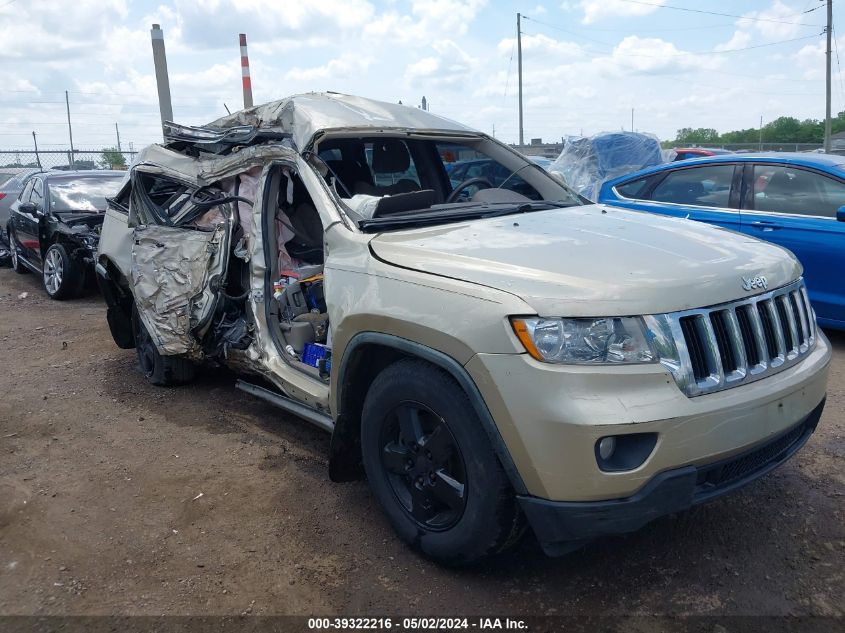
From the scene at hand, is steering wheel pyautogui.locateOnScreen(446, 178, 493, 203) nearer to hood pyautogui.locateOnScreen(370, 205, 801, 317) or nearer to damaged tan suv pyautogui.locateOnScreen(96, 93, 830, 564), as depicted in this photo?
damaged tan suv pyautogui.locateOnScreen(96, 93, 830, 564)

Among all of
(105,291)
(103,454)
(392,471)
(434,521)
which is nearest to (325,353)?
(392,471)

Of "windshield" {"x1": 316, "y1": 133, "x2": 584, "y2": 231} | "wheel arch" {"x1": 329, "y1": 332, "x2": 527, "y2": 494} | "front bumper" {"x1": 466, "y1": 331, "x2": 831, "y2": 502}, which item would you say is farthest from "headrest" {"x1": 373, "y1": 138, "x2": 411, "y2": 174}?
"front bumper" {"x1": 466, "y1": 331, "x2": 831, "y2": 502}

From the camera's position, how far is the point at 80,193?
30.7ft

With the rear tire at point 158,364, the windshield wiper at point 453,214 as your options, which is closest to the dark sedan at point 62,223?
the rear tire at point 158,364

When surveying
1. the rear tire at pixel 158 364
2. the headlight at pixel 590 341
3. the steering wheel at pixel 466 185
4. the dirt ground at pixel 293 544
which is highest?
the steering wheel at pixel 466 185

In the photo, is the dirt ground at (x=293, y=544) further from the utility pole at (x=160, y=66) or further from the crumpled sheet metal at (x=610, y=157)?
the crumpled sheet metal at (x=610, y=157)

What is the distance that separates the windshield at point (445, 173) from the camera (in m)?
3.84

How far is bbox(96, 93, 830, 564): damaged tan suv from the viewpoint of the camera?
7.59ft

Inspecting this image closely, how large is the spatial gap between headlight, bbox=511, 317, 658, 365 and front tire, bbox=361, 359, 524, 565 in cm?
38

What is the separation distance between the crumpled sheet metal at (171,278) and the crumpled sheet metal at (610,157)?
8183mm

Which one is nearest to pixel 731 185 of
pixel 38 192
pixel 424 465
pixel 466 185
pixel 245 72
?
pixel 466 185

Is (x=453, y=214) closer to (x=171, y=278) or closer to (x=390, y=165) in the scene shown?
(x=390, y=165)

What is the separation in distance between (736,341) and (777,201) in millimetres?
4111

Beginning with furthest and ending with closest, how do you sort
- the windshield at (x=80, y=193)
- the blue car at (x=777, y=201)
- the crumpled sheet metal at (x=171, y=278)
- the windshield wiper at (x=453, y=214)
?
1. the windshield at (x=80, y=193)
2. the blue car at (x=777, y=201)
3. the crumpled sheet metal at (x=171, y=278)
4. the windshield wiper at (x=453, y=214)
